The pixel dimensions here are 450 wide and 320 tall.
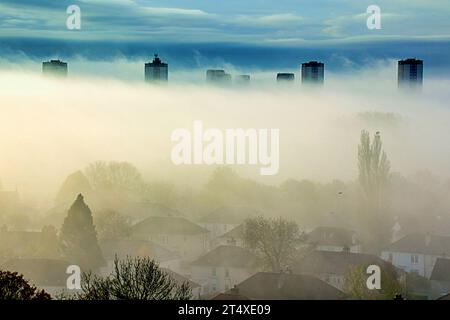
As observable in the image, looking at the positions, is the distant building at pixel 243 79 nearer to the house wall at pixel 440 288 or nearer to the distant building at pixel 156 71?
the distant building at pixel 156 71

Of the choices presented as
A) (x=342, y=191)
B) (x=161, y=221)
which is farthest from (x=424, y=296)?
(x=161, y=221)

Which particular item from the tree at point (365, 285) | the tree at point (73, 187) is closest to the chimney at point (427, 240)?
the tree at point (365, 285)

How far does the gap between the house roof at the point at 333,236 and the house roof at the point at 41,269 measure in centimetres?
289

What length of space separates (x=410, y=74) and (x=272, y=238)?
2483 mm

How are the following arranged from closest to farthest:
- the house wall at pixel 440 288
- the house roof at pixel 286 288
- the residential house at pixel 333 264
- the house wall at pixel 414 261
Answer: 1. the house roof at pixel 286 288
2. the residential house at pixel 333 264
3. the house wall at pixel 440 288
4. the house wall at pixel 414 261

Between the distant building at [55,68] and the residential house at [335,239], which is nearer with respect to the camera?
the distant building at [55,68]

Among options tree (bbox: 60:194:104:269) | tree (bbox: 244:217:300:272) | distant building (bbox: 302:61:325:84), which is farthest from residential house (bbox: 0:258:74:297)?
distant building (bbox: 302:61:325:84)

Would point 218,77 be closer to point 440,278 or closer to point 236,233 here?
point 236,233

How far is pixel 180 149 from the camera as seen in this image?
29.8 ft

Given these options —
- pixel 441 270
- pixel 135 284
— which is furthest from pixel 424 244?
pixel 135 284

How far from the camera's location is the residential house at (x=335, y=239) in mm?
10133
